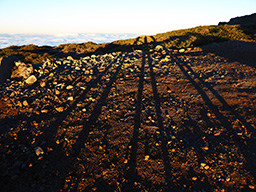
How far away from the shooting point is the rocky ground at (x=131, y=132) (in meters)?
2.97

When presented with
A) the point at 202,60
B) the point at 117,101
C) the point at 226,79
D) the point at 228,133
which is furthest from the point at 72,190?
the point at 202,60

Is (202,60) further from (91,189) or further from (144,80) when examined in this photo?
(91,189)

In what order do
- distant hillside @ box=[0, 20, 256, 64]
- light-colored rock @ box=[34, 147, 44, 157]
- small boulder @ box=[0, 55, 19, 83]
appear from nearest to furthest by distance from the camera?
light-colored rock @ box=[34, 147, 44, 157] < small boulder @ box=[0, 55, 19, 83] < distant hillside @ box=[0, 20, 256, 64]

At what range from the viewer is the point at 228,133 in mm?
3811

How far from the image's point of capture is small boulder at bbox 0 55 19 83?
7602mm

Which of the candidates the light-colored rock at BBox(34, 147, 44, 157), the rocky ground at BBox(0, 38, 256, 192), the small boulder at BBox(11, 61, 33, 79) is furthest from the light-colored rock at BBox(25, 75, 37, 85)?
the light-colored rock at BBox(34, 147, 44, 157)

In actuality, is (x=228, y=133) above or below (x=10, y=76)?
below

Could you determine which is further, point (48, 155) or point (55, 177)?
point (48, 155)

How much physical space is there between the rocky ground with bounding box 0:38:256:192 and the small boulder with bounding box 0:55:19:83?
1.14 meters

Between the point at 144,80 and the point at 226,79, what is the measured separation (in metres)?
3.26

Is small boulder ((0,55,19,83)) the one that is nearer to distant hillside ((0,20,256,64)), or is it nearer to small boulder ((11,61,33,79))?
small boulder ((11,61,33,79))

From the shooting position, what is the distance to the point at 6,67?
7.93 metres

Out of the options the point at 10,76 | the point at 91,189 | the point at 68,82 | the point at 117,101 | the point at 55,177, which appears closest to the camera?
the point at 91,189

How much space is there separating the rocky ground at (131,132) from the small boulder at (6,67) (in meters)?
1.14
